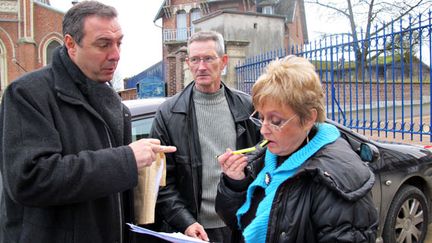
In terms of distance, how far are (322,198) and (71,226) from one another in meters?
1.01

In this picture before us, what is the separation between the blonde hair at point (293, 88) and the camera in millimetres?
1424

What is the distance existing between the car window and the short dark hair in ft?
3.82

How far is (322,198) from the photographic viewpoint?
131 cm

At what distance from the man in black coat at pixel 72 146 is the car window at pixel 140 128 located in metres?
0.95

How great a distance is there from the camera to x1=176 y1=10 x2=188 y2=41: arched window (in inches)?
1222

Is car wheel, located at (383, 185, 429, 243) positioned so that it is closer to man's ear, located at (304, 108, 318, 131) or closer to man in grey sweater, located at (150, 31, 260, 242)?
man in grey sweater, located at (150, 31, 260, 242)

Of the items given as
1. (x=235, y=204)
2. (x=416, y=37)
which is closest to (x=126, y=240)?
(x=235, y=204)

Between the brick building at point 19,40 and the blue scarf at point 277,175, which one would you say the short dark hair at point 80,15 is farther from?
the brick building at point 19,40

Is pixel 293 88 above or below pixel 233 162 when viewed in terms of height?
above

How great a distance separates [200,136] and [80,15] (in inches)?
40.7

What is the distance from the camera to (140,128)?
2799 mm

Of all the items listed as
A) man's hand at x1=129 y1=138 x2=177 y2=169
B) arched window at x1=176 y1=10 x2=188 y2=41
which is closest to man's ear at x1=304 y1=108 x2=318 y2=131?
man's hand at x1=129 y1=138 x2=177 y2=169

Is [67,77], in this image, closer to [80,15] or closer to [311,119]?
[80,15]

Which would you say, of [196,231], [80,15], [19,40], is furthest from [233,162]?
[19,40]
